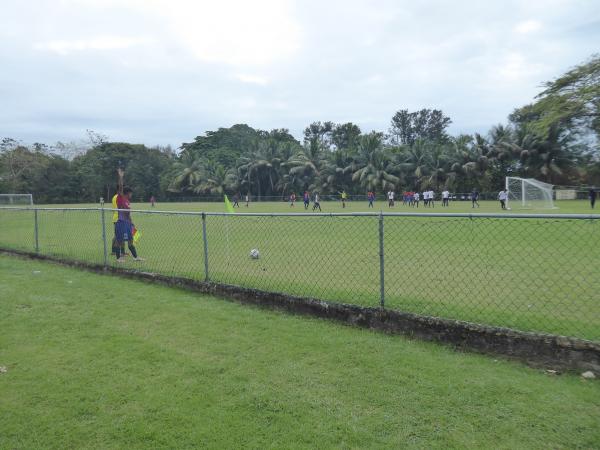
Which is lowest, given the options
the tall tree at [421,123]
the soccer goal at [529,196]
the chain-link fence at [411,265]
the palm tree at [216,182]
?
the chain-link fence at [411,265]

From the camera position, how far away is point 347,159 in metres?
56.1

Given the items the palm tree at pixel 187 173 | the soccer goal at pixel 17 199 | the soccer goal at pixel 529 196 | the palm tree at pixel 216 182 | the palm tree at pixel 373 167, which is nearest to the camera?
the soccer goal at pixel 529 196

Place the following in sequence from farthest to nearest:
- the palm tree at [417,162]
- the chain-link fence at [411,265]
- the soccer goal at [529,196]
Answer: the palm tree at [417,162], the soccer goal at [529,196], the chain-link fence at [411,265]

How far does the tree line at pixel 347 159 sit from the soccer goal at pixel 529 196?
10.1 m

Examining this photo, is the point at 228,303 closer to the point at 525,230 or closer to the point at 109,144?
the point at 525,230

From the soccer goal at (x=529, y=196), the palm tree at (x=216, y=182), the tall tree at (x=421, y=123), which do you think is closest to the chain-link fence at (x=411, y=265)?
the soccer goal at (x=529, y=196)

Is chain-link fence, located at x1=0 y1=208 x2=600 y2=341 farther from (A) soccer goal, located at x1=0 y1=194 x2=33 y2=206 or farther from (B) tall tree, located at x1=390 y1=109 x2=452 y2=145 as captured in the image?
(B) tall tree, located at x1=390 y1=109 x2=452 y2=145

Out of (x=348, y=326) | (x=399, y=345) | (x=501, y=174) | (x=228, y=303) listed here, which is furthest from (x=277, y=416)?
(x=501, y=174)

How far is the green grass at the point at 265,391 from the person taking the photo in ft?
9.00

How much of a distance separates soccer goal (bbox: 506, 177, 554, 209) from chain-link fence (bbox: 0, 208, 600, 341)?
1828cm

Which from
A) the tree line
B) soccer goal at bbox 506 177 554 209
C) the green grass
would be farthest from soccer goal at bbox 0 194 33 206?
the green grass

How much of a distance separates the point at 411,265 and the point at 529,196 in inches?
1042

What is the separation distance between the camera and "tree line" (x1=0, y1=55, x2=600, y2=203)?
4331 cm

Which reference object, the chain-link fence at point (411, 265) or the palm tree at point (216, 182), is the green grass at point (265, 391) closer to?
the chain-link fence at point (411, 265)
